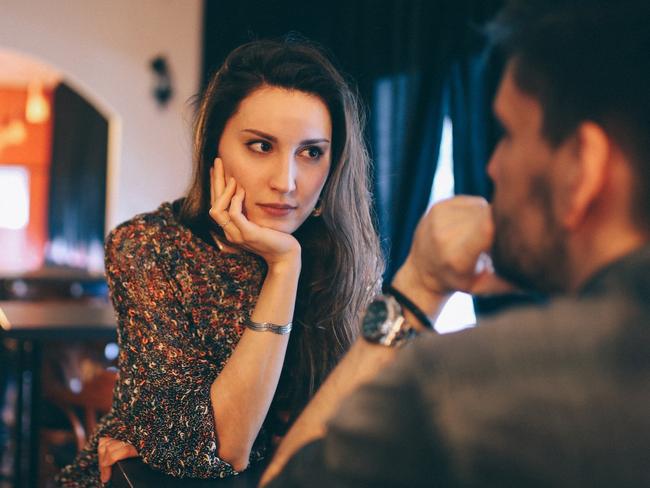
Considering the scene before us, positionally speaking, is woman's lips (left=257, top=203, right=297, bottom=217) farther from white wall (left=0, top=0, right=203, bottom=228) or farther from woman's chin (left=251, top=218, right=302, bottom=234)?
white wall (left=0, top=0, right=203, bottom=228)

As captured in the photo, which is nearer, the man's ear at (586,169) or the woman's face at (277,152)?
the man's ear at (586,169)

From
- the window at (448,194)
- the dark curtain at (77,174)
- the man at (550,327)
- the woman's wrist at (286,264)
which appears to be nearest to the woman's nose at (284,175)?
the woman's wrist at (286,264)

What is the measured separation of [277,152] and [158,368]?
0.47m

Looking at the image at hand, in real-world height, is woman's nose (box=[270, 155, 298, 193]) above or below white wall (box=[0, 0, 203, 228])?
above

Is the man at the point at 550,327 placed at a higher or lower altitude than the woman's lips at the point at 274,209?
higher

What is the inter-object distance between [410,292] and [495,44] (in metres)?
0.33

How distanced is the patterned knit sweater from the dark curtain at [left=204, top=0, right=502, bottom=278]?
1761 mm

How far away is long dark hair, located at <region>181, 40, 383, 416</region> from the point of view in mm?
1438

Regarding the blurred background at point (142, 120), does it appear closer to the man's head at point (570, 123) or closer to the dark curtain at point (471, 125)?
the dark curtain at point (471, 125)

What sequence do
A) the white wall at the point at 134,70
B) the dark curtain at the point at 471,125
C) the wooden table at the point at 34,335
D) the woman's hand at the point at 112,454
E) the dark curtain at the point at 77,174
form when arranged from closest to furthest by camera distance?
the woman's hand at the point at 112,454 < the wooden table at the point at 34,335 < the dark curtain at the point at 471,125 < the white wall at the point at 134,70 < the dark curtain at the point at 77,174

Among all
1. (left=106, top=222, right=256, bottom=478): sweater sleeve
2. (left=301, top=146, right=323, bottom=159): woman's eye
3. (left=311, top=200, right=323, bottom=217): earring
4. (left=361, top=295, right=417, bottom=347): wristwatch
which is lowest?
(left=106, top=222, right=256, bottom=478): sweater sleeve

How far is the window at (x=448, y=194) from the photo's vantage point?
3.14 m

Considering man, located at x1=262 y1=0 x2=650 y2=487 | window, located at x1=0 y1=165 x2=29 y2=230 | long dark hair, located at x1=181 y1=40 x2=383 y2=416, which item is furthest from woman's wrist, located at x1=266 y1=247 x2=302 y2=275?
window, located at x1=0 y1=165 x2=29 y2=230

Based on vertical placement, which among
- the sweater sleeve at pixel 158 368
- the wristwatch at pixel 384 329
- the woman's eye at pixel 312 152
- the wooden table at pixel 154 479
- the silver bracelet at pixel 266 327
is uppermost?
the woman's eye at pixel 312 152
